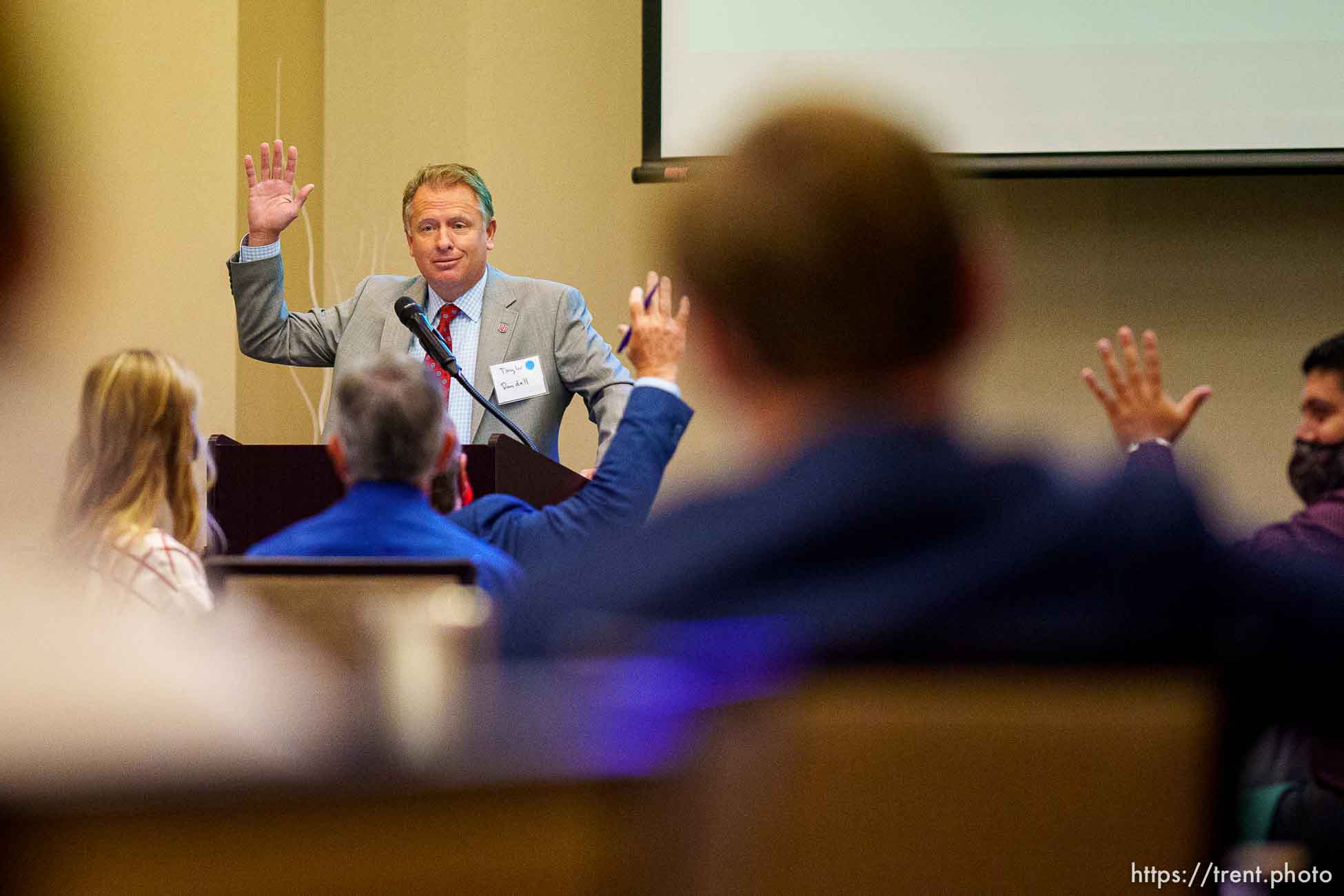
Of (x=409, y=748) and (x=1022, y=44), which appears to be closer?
(x=409, y=748)

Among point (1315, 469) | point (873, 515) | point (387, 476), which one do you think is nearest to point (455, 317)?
point (387, 476)

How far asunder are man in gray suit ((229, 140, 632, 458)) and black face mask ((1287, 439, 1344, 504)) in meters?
1.72

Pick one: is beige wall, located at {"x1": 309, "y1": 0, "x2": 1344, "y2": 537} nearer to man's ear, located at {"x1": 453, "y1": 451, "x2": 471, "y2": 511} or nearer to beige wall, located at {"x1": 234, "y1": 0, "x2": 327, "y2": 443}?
beige wall, located at {"x1": 234, "y1": 0, "x2": 327, "y2": 443}

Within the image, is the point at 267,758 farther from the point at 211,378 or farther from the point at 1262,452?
the point at 1262,452

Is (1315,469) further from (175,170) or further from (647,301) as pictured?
(175,170)

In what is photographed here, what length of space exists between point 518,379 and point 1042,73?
219cm

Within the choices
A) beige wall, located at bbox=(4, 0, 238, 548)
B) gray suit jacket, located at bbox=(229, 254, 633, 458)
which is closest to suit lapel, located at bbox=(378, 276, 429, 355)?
gray suit jacket, located at bbox=(229, 254, 633, 458)

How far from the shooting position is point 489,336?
146 inches

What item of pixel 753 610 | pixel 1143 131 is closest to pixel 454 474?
pixel 753 610

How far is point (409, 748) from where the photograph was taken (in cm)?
37

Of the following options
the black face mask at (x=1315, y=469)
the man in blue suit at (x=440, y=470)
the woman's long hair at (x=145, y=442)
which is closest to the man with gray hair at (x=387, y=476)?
the man in blue suit at (x=440, y=470)

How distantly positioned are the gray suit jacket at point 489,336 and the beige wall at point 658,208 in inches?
44.7

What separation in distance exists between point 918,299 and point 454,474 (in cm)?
149

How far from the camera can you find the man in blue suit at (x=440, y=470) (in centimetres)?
158
